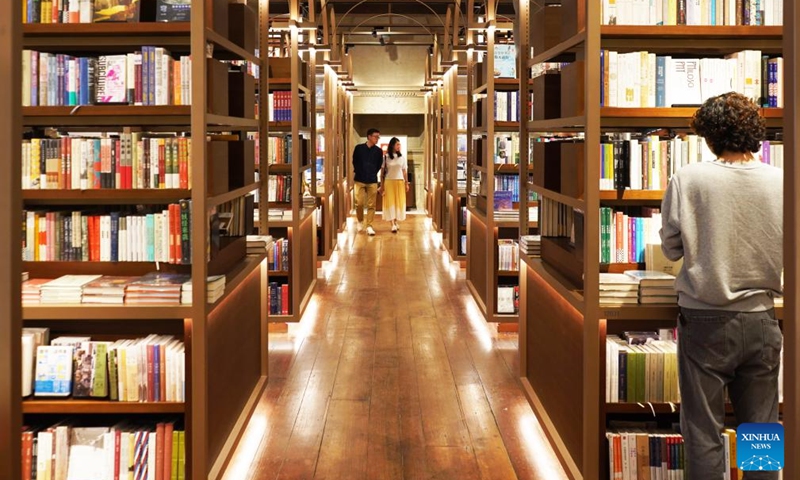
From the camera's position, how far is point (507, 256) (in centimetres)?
718

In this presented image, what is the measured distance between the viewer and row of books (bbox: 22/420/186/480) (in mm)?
3457

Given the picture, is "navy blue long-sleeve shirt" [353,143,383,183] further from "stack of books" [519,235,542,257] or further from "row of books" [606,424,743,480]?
"row of books" [606,424,743,480]

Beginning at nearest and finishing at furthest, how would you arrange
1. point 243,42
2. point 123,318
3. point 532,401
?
point 123,318 → point 243,42 → point 532,401

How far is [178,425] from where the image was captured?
3.57 meters

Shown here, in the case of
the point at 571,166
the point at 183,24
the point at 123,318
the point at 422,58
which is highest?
the point at 422,58

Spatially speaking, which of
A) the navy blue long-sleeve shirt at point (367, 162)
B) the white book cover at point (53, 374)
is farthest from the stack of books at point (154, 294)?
the navy blue long-sleeve shirt at point (367, 162)

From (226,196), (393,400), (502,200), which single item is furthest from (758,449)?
(502,200)

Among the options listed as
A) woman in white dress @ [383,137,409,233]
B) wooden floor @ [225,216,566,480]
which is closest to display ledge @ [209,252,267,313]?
wooden floor @ [225,216,566,480]

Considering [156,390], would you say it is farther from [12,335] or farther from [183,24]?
[12,335]

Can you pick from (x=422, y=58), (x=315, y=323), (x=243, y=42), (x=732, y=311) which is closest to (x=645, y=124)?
(x=732, y=311)

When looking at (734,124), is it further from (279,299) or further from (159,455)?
(279,299)

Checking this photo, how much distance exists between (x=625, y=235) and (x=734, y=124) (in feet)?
3.06

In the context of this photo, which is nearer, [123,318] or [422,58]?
[123,318]

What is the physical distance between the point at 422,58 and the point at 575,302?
18062mm
